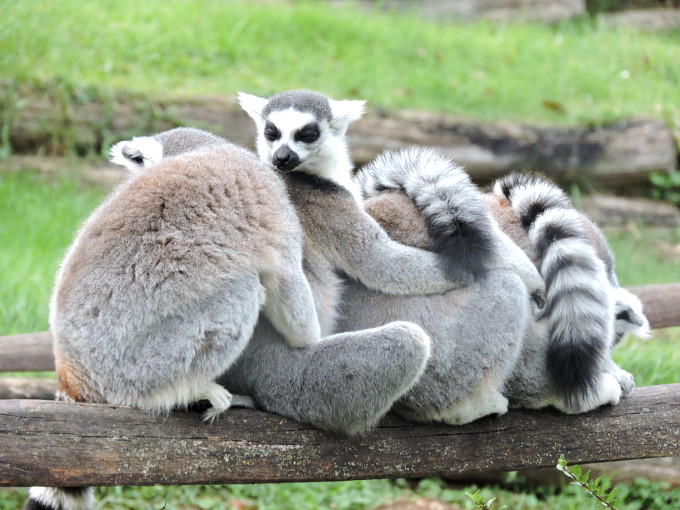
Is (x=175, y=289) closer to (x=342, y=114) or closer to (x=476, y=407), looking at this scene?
(x=476, y=407)

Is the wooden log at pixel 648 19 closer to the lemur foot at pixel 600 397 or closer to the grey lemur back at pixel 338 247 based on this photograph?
the grey lemur back at pixel 338 247

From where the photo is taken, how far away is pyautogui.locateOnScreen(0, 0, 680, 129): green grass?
967cm

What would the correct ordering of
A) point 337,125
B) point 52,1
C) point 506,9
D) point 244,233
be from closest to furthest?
point 244,233
point 337,125
point 52,1
point 506,9

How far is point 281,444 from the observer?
10.8ft

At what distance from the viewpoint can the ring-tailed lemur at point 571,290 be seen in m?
3.40

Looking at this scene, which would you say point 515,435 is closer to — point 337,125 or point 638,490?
point 337,125

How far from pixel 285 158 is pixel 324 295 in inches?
29.1

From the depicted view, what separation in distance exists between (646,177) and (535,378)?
26.3 ft

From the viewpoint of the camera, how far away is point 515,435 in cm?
357

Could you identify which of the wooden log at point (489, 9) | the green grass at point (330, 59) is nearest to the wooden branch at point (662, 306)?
the green grass at point (330, 59)

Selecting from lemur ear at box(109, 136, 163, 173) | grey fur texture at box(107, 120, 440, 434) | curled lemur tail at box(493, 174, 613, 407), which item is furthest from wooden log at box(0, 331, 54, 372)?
curled lemur tail at box(493, 174, 613, 407)

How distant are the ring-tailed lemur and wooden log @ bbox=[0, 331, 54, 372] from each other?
2.89 meters

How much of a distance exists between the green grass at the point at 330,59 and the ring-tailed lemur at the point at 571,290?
6.20 meters

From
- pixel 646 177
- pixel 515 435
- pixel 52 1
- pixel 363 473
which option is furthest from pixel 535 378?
pixel 52 1
